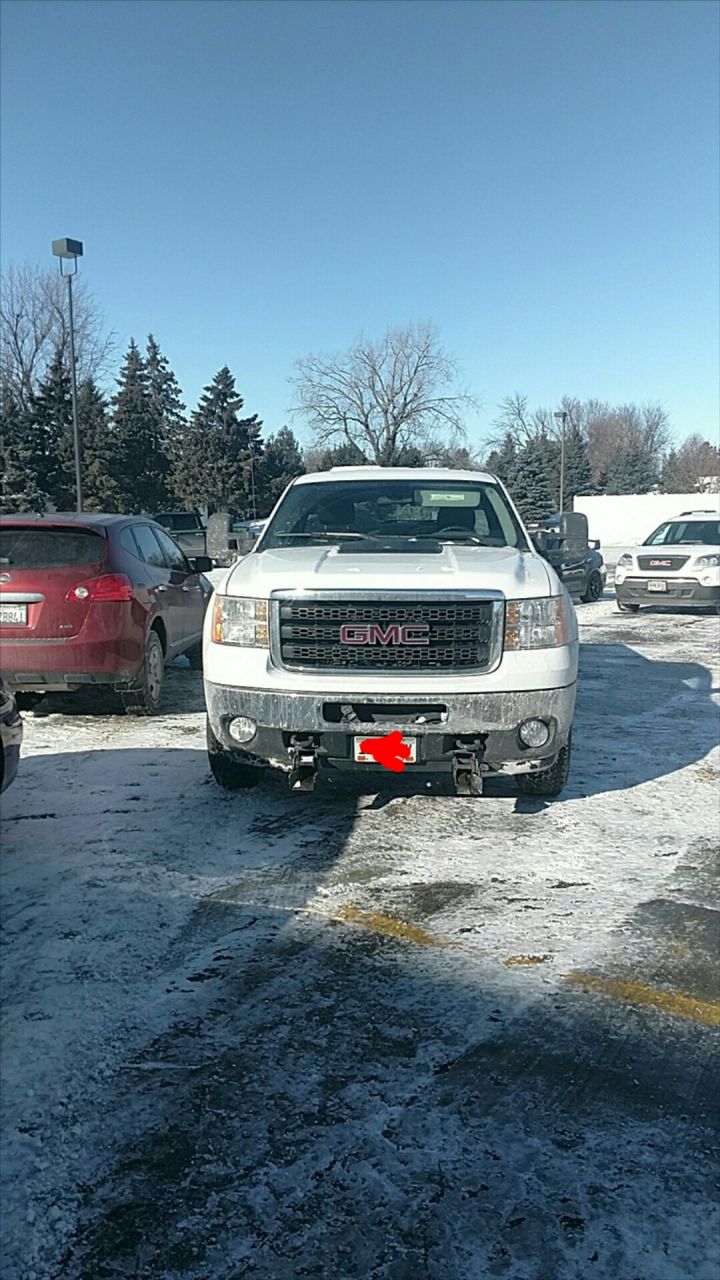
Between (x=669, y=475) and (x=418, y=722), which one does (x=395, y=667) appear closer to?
(x=418, y=722)

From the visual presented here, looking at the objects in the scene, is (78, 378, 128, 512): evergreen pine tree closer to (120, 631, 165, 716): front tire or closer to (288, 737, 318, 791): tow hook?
(120, 631, 165, 716): front tire

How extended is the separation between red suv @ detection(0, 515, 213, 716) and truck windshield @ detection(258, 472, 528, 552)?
1.56 metres

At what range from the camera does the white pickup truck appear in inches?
177

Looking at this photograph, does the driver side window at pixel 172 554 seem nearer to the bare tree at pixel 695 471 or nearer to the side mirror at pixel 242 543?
the side mirror at pixel 242 543

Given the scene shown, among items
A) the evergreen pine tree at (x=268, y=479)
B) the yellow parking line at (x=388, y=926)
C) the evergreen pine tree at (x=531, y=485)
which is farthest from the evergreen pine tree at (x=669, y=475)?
the yellow parking line at (x=388, y=926)

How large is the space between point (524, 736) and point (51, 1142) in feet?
9.02

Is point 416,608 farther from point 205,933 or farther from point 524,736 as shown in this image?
point 205,933

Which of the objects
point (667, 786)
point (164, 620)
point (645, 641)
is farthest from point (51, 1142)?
point (645, 641)

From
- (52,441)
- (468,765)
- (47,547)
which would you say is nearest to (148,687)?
(47,547)

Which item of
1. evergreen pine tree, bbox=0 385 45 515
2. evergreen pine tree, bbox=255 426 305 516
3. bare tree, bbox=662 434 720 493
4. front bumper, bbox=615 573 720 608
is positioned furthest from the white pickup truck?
bare tree, bbox=662 434 720 493

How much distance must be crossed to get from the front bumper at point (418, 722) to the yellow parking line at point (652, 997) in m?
1.37

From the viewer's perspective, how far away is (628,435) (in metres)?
100

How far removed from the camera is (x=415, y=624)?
14.9 feet

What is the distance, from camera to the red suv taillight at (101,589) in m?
6.92
